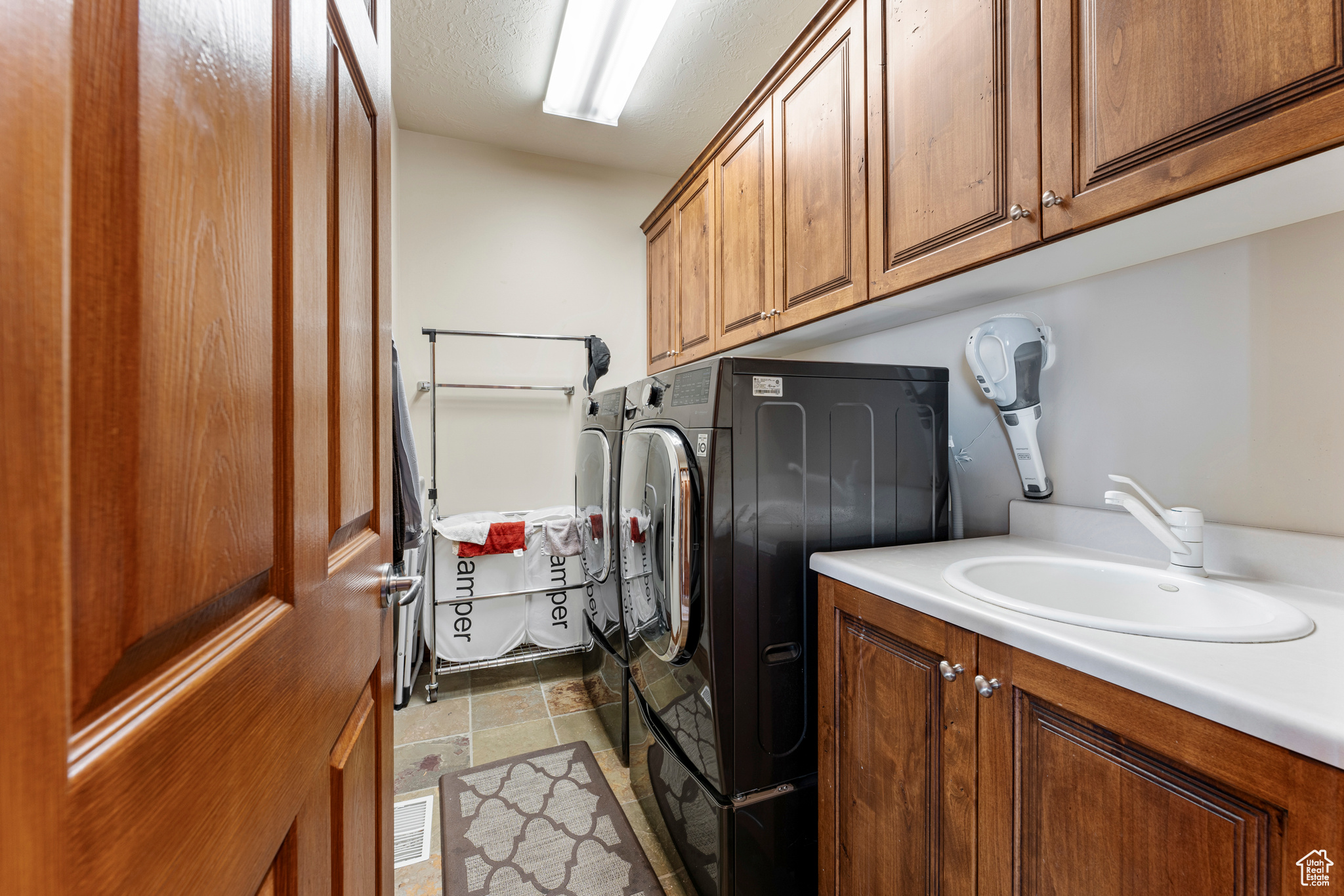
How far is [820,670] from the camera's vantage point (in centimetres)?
123

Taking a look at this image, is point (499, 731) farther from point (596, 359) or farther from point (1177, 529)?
point (1177, 529)

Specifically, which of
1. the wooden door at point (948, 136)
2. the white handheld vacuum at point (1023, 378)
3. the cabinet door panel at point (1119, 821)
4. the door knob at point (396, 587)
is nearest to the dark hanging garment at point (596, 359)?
the wooden door at point (948, 136)

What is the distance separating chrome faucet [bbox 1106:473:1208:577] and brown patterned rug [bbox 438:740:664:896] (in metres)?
1.48

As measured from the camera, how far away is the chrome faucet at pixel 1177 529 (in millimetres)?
1028

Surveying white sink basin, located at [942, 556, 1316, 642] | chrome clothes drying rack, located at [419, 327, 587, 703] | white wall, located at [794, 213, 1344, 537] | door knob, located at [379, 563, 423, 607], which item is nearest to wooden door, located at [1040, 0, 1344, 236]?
white wall, located at [794, 213, 1344, 537]

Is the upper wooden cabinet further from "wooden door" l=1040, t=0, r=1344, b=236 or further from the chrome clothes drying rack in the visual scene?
the chrome clothes drying rack

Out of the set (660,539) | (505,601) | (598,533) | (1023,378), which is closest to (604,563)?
(598,533)

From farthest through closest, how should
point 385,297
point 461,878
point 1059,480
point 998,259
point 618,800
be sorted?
1. point 618,800
2. point 461,878
3. point 1059,480
4. point 998,259
5. point 385,297

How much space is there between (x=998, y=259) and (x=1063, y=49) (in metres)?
0.37

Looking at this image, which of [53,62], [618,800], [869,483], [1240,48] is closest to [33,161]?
[53,62]

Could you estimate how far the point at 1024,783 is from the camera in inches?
31.2

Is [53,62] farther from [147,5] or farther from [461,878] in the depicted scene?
[461,878]

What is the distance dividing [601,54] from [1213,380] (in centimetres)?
224

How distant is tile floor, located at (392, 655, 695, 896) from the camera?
1583mm
